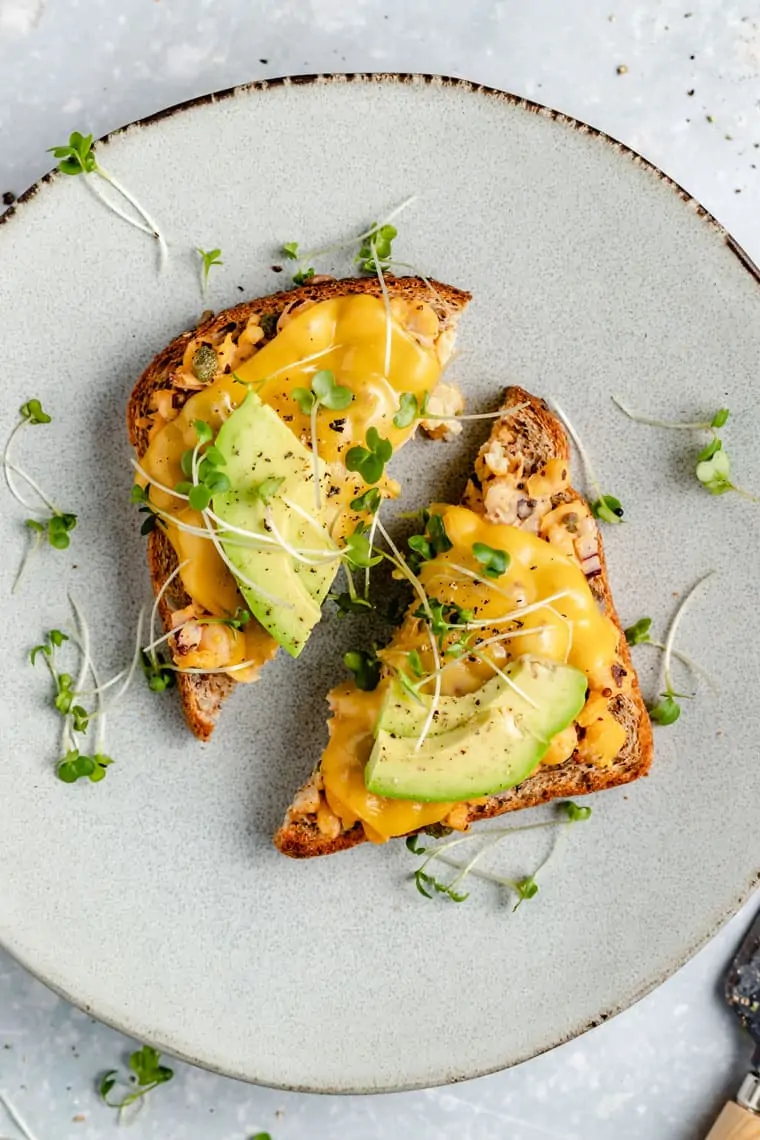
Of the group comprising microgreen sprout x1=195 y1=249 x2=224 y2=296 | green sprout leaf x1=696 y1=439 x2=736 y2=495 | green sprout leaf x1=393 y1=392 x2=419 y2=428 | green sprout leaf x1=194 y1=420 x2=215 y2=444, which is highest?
green sprout leaf x1=696 y1=439 x2=736 y2=495

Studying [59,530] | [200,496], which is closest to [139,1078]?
[59,530]

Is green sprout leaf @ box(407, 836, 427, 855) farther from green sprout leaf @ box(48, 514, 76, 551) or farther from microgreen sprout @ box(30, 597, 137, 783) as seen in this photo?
green sprout leaf @ box(48, 514, 76, 551)

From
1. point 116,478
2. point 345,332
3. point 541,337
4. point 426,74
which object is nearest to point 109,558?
point 116,478

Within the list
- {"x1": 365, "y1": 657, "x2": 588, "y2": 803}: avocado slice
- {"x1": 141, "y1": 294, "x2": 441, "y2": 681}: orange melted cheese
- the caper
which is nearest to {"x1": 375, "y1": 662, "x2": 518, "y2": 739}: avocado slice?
{"x1": 365, "y1": 657, "x2": 588, "y2": 803}: avocado slice

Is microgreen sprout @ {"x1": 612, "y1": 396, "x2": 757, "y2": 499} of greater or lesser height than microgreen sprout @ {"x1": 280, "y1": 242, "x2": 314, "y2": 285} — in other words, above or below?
above

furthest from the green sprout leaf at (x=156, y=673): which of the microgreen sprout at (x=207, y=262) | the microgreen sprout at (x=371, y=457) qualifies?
the microgreen sprout at (x=207, y=262)

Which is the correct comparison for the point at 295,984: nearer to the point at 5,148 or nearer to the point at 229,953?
the point at 229,953
